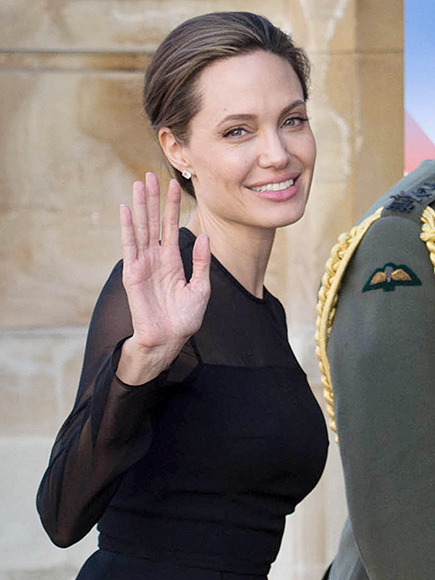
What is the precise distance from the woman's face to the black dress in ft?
0.48

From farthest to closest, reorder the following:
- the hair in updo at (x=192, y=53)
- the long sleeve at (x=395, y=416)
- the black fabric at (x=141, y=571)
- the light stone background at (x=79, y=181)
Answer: the light stone background at (x=79, y=181) < the hair in updo at (x=192, y=53) < the black fabric at (x=141, y=571) < the long sleeve at (x=395, y=416)

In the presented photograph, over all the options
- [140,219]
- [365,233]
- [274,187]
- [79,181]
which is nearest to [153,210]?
[140,219]

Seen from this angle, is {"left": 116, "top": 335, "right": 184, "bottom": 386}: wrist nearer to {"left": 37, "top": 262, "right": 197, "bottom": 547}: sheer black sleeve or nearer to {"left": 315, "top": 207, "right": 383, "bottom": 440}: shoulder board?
{"left": 37, "top": 262, "right": 197, "bottom": 547}: sheer black sleeve

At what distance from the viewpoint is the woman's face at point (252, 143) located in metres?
1.90

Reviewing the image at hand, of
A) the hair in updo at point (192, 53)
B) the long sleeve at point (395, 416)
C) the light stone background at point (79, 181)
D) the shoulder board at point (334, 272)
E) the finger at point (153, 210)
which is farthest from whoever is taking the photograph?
the light stone background at point (79, 181)

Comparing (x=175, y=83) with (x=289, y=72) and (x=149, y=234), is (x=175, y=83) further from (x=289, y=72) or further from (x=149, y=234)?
(x=149, y=234)

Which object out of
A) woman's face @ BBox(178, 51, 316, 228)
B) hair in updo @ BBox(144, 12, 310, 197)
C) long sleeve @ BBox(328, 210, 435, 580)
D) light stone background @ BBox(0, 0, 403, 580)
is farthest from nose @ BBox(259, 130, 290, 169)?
light stone background @ BBox(0, 0, 403, 580)

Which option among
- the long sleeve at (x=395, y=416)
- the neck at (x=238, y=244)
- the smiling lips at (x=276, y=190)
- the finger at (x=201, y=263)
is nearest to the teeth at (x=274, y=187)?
the smiling lips at (x=276, y=190)

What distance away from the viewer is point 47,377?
153 inches

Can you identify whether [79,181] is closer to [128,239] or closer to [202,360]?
[202,360]

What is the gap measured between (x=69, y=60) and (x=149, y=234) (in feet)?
8.25

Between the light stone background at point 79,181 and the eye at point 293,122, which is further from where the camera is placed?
the light stone background at point 79,181

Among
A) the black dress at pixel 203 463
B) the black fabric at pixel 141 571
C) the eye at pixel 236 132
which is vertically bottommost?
the black fabric at pixel 141 571

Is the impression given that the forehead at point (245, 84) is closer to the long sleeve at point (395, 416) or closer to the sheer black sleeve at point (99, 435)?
the sheer black sleeve at point (99, 435)
